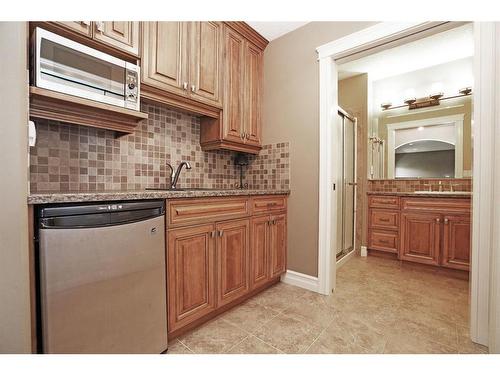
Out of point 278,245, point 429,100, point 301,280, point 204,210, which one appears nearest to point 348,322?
point 301,280

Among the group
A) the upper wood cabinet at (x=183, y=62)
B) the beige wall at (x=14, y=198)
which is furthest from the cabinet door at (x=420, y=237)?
the beige wall at (x=14, y=198)

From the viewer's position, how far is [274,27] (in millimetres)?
2068

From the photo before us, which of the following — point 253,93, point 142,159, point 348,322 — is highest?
point 253,93

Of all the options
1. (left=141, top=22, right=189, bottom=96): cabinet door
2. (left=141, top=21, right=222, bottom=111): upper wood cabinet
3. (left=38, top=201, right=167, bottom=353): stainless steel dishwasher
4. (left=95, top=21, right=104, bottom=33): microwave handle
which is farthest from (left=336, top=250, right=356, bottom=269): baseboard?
(left=95, top=21, right=104, bottom=33): microwave handle

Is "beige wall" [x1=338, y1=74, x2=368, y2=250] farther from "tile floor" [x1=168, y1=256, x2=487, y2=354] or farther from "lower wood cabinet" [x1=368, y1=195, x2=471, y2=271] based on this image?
"tile floor" [x1=168, y1=256, x2=487, y2=354]

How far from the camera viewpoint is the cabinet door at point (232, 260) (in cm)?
150

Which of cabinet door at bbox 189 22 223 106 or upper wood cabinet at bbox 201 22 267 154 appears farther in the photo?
upper wood cabinet at bbox 201 22 267 154

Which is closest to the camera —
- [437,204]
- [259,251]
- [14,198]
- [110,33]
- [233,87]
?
[14,198]

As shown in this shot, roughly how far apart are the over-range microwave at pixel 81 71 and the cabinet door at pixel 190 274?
84 cm

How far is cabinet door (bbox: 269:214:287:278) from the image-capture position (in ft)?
6.40

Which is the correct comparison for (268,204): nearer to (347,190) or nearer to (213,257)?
(213,257)

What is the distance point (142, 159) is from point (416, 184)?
346 centimetres

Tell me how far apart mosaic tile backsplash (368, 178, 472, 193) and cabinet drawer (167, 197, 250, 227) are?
2392 mm
